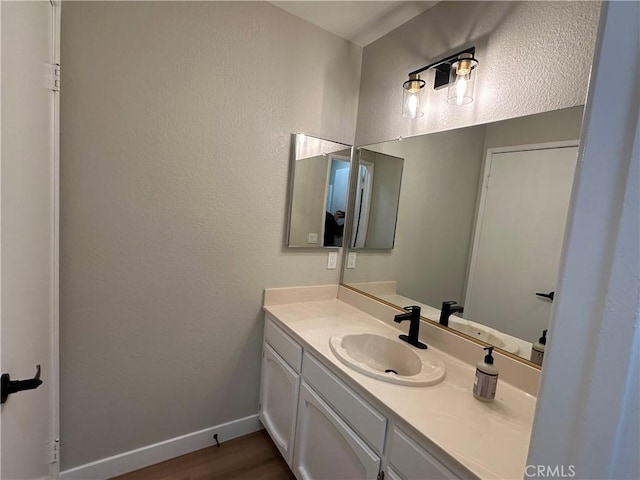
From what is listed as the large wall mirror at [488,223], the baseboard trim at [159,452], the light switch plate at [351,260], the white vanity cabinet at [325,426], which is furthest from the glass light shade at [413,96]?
the baseboard trim at [159,452]

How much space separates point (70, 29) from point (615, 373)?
1.94m

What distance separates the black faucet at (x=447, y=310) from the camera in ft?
4.88

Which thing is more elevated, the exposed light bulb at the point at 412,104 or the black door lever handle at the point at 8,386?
the exposed light bulb at the point at 412,104

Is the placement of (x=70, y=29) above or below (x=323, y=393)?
above

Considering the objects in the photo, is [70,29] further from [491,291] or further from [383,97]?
Result: [491,291]

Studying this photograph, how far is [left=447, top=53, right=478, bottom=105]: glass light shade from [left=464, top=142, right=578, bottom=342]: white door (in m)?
0.31

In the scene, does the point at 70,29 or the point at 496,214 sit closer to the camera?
the point at 70,29

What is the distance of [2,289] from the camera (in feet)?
2.22

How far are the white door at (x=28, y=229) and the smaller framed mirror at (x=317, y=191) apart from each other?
44.3 inches

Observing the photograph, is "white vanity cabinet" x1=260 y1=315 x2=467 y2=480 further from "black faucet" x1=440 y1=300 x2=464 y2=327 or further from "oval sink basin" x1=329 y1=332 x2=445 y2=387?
"black faucet" x1=440 y1=300 x2=464 y2=327

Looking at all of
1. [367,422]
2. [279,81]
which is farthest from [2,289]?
[279,81]

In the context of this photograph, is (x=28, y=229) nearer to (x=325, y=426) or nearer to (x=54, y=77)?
(x=54, y=77)

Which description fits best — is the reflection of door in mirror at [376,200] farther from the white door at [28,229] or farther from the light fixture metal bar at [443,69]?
the white door at [28,229]

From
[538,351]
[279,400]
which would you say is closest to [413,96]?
[538,351]
